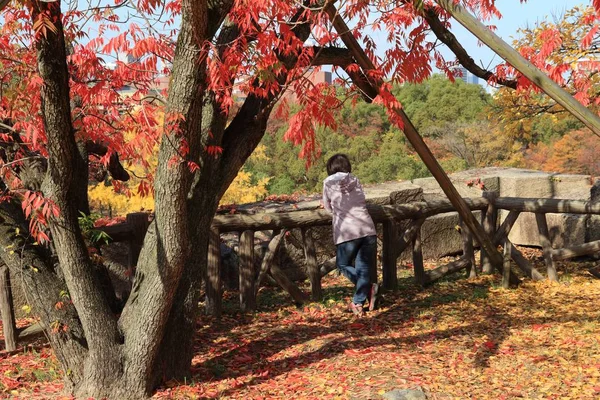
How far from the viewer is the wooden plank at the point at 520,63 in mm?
3855

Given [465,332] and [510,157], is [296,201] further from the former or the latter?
[510,157]

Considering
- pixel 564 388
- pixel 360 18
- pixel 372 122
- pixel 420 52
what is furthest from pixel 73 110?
pixel 372 122

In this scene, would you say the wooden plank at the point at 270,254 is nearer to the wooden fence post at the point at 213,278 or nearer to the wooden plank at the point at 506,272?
the wooden fence post at the point at 213,278

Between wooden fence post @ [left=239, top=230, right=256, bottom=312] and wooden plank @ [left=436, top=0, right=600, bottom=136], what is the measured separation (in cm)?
375

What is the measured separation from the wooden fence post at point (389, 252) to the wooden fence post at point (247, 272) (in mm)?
1623

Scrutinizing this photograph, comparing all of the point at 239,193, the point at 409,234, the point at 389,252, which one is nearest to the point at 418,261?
the point at 409,234

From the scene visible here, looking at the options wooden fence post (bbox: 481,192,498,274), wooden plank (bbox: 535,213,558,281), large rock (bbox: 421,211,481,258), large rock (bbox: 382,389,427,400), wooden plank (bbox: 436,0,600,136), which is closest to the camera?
wooden plank (bbox: 436,0,600,136)

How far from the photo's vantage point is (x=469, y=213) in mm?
7516

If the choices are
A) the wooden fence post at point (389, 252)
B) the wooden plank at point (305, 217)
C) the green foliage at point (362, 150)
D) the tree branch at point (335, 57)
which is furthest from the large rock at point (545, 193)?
the green foliage at point (362, 150)

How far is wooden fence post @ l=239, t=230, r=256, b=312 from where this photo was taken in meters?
7.18

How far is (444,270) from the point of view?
8.45 metres

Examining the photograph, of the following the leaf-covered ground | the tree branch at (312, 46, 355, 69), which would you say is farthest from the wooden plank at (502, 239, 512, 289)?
the tree branch at (312, 46, 355, 69)

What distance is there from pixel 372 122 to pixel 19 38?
64.0 ft

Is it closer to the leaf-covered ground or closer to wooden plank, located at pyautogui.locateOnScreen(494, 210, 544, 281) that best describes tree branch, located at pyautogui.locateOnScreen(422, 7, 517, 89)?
wooden plank, located at pyautogui.locateOnScreen(494, 210, 544, 281)
